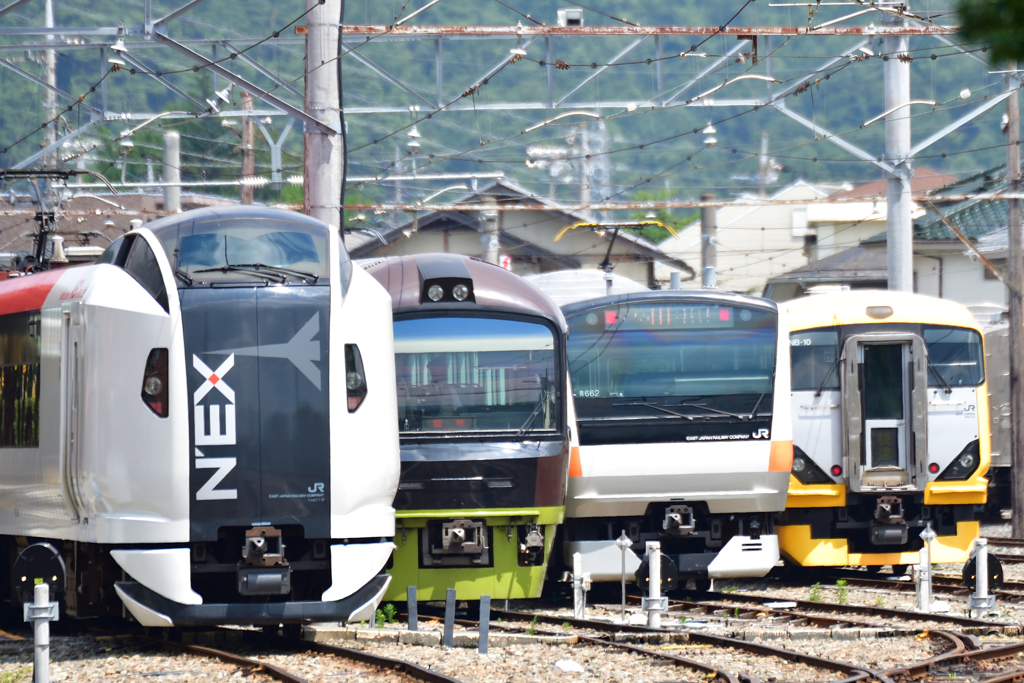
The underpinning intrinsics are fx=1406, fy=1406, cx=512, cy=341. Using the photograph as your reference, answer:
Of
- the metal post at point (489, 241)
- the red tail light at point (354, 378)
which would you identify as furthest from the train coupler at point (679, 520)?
the metal post at point (489, 241)

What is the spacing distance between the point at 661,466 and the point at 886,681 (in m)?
4.65

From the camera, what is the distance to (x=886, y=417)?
15.2m

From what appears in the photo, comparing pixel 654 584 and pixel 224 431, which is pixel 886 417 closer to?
pixel 654 584

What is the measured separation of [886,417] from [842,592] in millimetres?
2106

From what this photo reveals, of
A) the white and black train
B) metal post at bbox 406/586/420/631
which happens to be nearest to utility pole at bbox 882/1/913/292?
metal post at bbox 406/586/420/631

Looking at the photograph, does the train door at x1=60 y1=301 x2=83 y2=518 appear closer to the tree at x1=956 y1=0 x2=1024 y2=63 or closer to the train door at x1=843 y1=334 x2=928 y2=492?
the tree at x1=956 y1=0 x2=1024 y2=63

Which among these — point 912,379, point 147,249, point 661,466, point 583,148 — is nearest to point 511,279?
point 661,466

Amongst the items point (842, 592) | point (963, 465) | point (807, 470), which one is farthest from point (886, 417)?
point (842, 592)

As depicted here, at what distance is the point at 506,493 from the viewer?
11.7 metres

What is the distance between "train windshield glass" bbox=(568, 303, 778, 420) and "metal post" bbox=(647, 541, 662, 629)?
1629 millimetres

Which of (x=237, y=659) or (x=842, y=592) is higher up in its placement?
(x=237, y=659)

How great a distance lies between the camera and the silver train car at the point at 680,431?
13.3 m

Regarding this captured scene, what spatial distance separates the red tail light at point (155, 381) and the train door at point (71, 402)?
679mm

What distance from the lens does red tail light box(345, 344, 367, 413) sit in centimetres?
920
